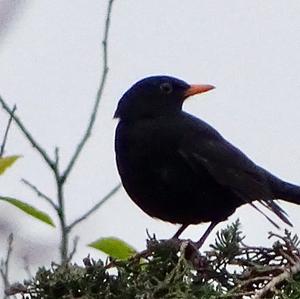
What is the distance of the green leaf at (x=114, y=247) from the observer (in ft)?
11.5

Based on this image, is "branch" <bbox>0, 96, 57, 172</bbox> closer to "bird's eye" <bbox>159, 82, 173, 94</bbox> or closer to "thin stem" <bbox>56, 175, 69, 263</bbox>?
"thin stem" <bbox>56, 175, 69, 263</bbox>

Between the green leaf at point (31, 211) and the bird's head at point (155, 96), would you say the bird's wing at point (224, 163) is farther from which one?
the green leaf at point (31, 211)

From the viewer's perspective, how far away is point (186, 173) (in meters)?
4.55

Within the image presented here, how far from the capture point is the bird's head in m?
5.05

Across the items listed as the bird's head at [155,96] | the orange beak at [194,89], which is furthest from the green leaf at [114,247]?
the orange beak at [194,89]

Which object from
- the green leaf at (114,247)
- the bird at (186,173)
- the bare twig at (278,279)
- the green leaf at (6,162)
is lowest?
the bare twig at (278,279)

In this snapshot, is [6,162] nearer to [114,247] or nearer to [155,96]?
[114,247]

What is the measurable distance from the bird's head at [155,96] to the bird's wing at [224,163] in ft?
0.88

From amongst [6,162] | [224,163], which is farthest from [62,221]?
[224,163]

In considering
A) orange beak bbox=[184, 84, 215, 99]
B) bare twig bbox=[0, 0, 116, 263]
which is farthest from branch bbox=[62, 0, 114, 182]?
orange beak bbox=[184, 84, 215, 99]

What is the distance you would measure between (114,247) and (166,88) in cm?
190

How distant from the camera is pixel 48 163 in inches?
150

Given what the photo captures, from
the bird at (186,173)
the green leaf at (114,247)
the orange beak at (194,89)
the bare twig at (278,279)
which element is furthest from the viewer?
the orange beak at (194,89)

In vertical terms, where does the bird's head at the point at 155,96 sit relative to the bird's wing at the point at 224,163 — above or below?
above
